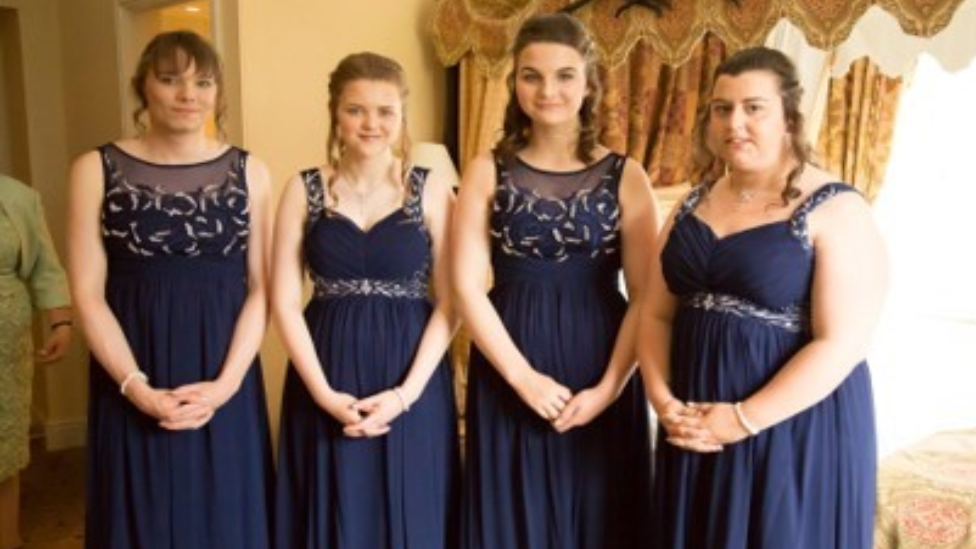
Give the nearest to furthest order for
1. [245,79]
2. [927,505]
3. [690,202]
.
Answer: [690,202], [927,505], [245,79]

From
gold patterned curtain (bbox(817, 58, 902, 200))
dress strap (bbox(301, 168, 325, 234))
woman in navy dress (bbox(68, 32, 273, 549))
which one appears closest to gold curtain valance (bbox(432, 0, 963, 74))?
gold patterned curtain (bbox(817, 58, 902, 200))

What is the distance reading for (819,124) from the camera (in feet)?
10.3

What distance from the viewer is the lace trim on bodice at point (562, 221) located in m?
1.87

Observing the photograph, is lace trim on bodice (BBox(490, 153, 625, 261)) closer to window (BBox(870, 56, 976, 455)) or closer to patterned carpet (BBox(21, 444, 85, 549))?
window (BBox(870, 56, 976, 455))

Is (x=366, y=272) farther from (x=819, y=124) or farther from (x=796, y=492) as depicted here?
(x=819, y=124)

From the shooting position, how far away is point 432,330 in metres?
1.98

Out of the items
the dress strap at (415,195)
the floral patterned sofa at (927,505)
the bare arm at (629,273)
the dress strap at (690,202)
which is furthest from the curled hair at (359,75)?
the floral patterned sofa at (927,505)

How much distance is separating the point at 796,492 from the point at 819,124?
1.88m

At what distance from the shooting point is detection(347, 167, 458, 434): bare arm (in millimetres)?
1907

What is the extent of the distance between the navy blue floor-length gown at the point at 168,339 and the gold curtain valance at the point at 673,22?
166cm

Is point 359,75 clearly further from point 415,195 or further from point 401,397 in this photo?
point 401,397

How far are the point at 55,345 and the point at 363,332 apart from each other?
4.41ft

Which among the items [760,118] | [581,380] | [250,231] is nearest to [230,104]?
[250,231]

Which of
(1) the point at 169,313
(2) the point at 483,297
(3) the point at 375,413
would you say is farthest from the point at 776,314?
(1) the point at 169,313
